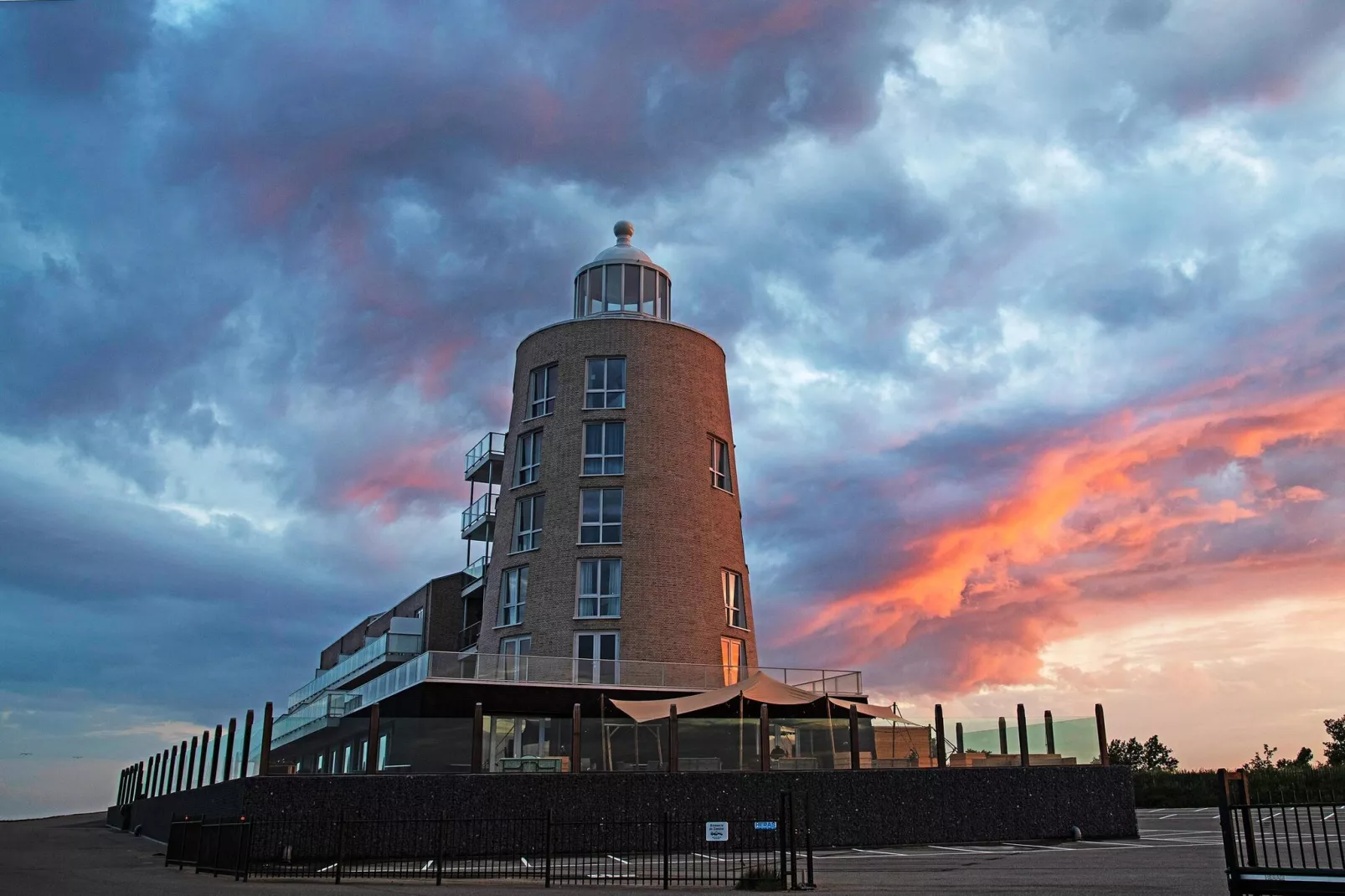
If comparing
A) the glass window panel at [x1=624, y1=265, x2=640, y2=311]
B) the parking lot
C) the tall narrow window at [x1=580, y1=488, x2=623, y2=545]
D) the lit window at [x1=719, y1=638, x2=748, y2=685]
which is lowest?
the parking lot

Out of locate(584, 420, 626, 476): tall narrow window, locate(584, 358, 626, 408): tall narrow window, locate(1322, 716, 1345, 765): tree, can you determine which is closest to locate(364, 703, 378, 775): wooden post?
locate(584, 420, 626, 476): tall narrow window

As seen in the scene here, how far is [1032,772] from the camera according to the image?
1210 inches

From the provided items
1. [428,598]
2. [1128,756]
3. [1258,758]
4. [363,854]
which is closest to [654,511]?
[428,598]

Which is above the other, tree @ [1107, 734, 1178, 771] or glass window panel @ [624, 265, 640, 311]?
glass window panel @ [624, 265, 640, 311]

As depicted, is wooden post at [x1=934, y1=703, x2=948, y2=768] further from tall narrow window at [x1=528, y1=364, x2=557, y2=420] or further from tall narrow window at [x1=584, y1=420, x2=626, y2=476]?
tall narrow window at [x1=528, y1=364, x2=557, y2=420]

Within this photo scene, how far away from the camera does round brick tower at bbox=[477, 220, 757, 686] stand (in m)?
38.9

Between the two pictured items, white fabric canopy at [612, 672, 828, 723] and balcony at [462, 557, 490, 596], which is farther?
balcony at [462, 557, 490, 596]

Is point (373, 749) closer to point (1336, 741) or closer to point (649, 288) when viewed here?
point (649, 288)

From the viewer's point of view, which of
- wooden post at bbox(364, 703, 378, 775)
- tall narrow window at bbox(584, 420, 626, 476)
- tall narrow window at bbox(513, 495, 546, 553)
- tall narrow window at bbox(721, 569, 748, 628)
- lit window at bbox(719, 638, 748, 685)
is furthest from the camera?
tall narrow window at bbox(721, 569, 748, 628)

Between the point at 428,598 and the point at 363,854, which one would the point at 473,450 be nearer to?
the point at 428,598

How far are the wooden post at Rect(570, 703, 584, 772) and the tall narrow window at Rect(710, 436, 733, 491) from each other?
15145mm

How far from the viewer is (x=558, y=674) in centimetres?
3475

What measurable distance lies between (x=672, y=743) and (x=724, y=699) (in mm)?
2288

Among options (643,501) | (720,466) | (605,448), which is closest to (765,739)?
(643,501)
